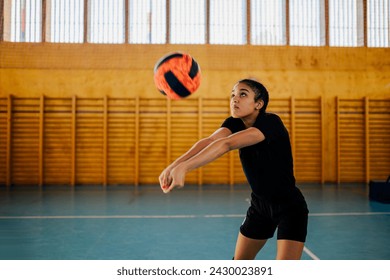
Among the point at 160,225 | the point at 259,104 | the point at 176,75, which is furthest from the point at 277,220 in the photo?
the point at 160,225

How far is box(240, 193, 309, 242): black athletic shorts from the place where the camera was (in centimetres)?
233

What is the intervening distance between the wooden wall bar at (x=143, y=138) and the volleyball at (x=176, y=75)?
7.75m

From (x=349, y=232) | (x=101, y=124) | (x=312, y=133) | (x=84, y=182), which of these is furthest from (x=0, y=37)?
(x=349, y=232)

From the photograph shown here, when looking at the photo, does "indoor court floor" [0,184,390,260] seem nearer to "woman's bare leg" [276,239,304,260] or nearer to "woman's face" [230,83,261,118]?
"woman's bare leg" [276,239,304,260]

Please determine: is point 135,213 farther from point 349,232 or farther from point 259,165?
point 259,165

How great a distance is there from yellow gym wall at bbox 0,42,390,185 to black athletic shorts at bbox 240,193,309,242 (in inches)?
343

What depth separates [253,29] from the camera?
457 inches

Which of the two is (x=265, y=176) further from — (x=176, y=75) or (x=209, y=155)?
(x=176, y=75)

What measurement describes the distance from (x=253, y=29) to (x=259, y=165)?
9986mm

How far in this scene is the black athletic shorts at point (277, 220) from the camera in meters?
2.33

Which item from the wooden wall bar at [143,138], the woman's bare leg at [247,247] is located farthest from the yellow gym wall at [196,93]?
the woman's bare leg at [247,247]

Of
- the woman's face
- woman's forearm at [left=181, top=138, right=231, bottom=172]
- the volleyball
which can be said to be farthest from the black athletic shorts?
the volleyball

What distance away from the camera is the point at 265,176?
243cm

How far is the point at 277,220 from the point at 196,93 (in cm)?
934
